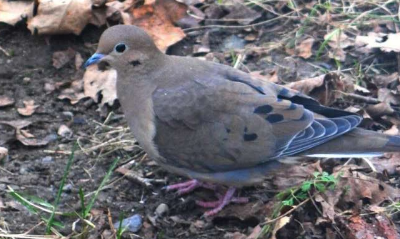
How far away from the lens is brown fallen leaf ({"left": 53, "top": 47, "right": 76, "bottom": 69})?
5.33 metres

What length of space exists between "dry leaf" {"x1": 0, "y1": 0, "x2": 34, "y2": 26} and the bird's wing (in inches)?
67.1

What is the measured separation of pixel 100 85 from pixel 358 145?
1.84 meters

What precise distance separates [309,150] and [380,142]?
37 cm

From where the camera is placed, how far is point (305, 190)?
418 centimetres

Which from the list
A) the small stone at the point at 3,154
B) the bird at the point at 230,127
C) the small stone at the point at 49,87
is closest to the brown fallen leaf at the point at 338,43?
the bird at the point at 230,127

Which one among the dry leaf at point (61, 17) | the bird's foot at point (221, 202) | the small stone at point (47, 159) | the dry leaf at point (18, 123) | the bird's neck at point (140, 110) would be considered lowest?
the small stone at point (47, 159)

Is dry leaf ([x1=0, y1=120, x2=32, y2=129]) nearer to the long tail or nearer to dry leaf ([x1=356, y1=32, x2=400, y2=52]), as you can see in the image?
the long tail

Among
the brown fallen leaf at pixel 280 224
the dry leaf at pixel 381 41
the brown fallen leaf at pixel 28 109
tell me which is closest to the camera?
the brown fallen leaf at pixel 280 224

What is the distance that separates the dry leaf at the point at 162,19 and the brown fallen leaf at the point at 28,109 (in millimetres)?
955

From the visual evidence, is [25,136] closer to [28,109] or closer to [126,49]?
[28,109]

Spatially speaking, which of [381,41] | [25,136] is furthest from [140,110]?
[381,41]

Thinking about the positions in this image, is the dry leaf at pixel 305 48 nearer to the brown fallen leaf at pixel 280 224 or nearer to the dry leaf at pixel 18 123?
the brown fallen leaf at pixel 280 224

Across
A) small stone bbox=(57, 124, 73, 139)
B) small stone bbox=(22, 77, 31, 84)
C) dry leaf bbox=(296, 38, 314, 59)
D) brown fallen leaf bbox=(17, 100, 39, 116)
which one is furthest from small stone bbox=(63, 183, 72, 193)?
dry leaf bbox=(296, 38, 314, 59)

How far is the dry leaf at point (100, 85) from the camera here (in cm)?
509
